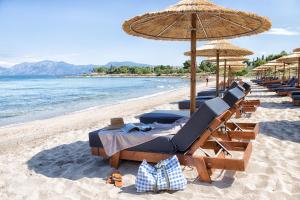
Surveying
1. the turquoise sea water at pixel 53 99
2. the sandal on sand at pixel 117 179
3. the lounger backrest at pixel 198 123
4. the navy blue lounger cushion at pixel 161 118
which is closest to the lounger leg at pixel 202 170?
the lounger backrest at pixel 198 123

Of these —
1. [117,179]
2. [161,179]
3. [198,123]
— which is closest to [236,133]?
[198,123]

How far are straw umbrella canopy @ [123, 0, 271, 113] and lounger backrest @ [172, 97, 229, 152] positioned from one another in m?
1.27

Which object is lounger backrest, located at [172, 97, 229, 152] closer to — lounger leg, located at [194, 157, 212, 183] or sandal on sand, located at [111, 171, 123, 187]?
lounger leg, located at [194, 157, 212, 183]

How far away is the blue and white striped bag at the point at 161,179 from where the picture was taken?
3.63 m

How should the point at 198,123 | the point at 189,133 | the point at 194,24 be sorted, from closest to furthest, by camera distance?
the point at 198,123
the point at 189,133
the point at 194,24

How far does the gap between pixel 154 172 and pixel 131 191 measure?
0.35m

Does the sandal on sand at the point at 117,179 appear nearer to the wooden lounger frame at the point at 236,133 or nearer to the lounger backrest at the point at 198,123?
the lounger backrest at the point at 198,123

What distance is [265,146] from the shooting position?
5.36 m

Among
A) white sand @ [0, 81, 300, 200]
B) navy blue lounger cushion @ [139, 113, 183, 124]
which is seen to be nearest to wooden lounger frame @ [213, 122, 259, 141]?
white sand @ [0, 81, 300, 200]

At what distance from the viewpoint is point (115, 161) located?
14.8 ft

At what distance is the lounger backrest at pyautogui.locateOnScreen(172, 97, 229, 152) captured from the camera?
12.2 ft

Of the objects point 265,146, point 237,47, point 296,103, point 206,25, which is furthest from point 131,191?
point 296,103

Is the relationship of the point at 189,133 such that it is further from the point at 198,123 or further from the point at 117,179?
the point at 117,179

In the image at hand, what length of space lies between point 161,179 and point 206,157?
0.63m
